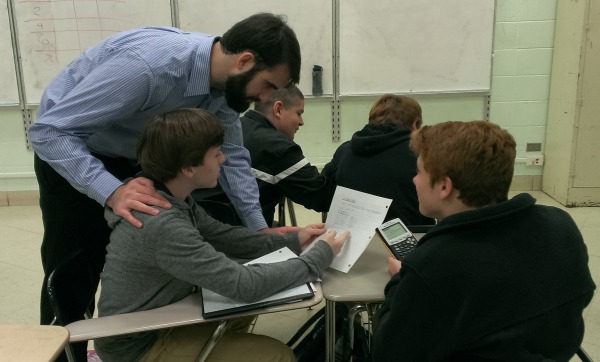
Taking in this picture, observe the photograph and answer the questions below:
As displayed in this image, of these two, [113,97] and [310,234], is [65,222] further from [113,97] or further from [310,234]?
[310,234]

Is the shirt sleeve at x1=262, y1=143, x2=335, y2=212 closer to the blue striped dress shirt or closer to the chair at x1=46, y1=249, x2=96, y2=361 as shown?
the blue striped dress shirt

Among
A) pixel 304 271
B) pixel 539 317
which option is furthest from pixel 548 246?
pixel 304 271

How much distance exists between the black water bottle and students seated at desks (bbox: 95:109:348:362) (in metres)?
2.57

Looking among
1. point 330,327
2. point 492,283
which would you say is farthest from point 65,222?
point 492,283

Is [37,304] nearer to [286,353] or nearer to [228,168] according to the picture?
[228,168]

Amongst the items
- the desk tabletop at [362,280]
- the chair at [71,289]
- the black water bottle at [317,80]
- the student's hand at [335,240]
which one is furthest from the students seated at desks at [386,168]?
the black water bottle at [317,80]

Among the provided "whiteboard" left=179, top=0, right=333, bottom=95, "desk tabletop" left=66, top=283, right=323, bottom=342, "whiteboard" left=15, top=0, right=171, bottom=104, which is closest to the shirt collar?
"desk tabletop" left=66, top=283, right=323, bottom=342

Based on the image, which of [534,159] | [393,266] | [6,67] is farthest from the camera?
[534,159]

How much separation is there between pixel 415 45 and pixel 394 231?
102 inches

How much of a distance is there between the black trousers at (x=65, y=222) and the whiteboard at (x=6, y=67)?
2.77 metres

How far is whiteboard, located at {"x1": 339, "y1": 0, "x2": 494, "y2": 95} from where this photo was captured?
12.3ft

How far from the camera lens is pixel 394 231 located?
1523 mm

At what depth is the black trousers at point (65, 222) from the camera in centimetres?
152

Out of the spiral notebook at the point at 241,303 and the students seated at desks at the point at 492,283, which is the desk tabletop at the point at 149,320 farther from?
the students seated at desks at the point at 492,283
